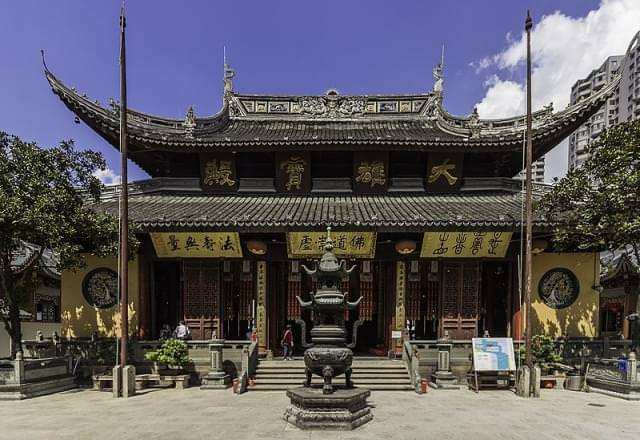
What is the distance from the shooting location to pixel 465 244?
13.8 metres

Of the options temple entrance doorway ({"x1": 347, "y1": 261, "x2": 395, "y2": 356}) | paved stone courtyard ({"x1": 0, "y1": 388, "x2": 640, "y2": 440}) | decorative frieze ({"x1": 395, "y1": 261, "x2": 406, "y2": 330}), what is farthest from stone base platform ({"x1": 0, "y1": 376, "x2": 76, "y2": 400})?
decorative frieze ({"x1": 395, "y1": 261, "x2": 406, "y2": 330})

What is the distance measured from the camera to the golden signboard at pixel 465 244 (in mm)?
13547

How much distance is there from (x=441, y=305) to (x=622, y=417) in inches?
231

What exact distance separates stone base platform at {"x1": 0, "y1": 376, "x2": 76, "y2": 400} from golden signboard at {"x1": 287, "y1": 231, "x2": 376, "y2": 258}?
7.93 metres

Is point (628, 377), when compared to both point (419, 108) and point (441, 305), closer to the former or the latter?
A: point (441, 305)

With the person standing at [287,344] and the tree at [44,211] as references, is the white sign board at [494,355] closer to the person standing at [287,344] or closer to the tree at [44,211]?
the person standing at [287,344]

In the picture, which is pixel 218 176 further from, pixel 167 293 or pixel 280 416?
pixel 280 416

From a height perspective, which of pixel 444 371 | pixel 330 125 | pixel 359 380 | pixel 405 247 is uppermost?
pixel 330 125

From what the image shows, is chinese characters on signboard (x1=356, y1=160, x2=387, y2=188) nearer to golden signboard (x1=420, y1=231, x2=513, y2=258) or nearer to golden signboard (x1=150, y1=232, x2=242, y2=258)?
golden signboard (x1=420, y1=231, x2=513, y2=258)

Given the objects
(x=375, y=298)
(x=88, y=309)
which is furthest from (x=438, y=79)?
(x=88, y=309)

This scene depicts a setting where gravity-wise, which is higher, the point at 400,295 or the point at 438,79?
the point at 438,79

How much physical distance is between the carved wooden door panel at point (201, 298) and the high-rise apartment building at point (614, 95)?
54.8 m

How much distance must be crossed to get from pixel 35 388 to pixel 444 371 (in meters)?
11.9

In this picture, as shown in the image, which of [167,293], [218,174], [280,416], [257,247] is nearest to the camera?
[280,416]
